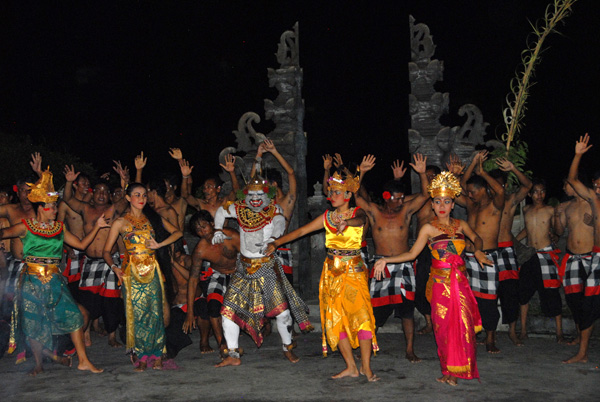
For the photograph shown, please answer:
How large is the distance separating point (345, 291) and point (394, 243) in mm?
1353

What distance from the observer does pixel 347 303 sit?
6555mm

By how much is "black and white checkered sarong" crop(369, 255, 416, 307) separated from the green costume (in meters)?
3.21

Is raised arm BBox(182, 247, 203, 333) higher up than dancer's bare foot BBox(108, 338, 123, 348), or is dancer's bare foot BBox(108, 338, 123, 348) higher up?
raised arm BBox(182, 247, 203, 333)

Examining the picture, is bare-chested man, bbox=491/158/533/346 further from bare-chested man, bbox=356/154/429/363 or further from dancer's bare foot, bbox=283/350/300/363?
dancer's bare foot, bbox=283/350/300/363

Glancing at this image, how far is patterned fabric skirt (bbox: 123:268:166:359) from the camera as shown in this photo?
23.0 ft

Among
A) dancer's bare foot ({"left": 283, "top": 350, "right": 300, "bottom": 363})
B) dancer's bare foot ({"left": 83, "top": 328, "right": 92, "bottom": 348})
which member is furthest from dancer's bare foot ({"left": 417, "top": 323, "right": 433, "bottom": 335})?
dancer's bare foot ({"left": 83, "top": 328, "right": 92, "bottom": 348})

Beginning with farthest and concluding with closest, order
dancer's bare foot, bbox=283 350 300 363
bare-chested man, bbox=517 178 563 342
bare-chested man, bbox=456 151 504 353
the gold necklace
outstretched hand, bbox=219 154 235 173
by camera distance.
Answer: outstretched hand, bbox=219 154 235 173 < bare-chested man, bbox=517 178 563 342 < bare-chested man, bbox=456 151 504 353 < dancer's bare foot, bbox=283 350 300 363 < the gold necklace

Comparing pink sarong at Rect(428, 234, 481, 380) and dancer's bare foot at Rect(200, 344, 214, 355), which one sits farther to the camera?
dancer's bare foot at Rect(200, 344, 214, 355)

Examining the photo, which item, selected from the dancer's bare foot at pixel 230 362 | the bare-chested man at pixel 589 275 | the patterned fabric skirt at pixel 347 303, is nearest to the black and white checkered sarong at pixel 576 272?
the bare-chested man at pixel 589 275

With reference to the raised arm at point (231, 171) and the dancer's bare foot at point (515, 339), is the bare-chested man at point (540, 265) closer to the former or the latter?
the dancer's bare foot at point (515, 339)

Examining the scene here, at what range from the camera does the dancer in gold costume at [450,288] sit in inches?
243

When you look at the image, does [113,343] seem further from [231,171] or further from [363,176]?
[363,176]

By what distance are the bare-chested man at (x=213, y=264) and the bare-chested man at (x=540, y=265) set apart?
3550 mm

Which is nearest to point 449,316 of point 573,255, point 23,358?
point 573,255
